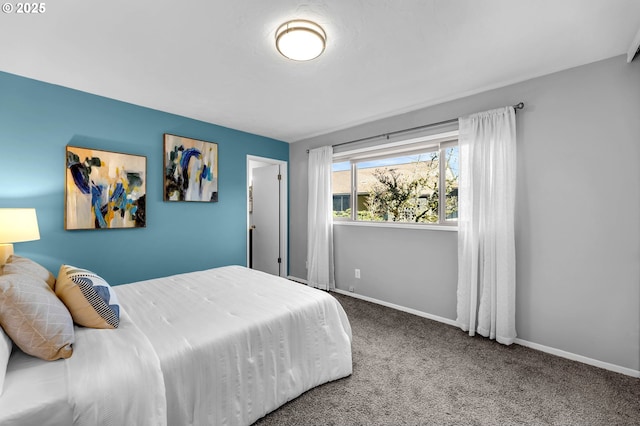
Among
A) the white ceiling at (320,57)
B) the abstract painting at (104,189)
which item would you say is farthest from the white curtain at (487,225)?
the abstract painting at (104,189)

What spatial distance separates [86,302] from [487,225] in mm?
3151

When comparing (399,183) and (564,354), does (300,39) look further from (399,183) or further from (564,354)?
(564,354)

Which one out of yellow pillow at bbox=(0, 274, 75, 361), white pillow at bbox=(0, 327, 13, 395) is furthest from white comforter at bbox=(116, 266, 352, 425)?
white pillow at bbox=(0, 327, 13, 395)

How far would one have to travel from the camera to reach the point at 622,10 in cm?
173

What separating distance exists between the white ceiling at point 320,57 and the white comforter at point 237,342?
1878mm

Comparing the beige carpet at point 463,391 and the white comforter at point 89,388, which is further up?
the white comforter at point 89,388

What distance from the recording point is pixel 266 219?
5.25 m

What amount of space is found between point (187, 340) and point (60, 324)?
0.55 metres

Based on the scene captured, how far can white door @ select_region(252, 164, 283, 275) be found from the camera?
505cm

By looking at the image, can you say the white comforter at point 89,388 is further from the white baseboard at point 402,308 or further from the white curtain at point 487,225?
the white baseboard at point 402,308

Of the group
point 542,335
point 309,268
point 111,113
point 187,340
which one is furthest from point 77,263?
point 542,335

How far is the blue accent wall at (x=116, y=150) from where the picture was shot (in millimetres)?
2553

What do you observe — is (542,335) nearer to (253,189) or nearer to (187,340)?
(187,340)

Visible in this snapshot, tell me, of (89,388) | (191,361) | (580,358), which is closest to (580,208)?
(580,358)
